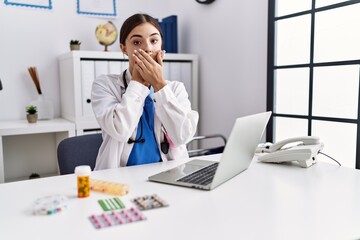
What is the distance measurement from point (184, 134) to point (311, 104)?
3.09ft

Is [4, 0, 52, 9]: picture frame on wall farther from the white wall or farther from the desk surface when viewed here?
the desk surface

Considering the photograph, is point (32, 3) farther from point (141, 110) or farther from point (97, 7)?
point (141, 110)

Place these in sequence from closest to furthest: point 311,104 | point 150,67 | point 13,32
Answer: point 150,67, point 311,104, point 13,32

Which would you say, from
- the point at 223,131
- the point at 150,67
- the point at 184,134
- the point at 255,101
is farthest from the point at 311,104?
the point at 150,67

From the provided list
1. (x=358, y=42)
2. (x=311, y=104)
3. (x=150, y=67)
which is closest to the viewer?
(x=150, y=67)

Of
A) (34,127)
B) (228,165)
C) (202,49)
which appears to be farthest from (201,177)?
(202,49)

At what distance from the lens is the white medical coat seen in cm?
125

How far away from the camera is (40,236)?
685 mm

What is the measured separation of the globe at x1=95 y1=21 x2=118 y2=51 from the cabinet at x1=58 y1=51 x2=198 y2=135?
7.4 inches

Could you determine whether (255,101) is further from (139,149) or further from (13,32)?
(13,32)

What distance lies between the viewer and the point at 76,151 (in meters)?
1.49

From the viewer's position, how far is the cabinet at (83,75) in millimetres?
2270

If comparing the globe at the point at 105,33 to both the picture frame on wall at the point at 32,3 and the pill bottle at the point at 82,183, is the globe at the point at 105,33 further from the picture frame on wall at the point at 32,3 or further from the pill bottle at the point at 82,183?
the pill bottle at the point at 82,183

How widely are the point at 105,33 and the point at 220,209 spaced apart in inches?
78.5
